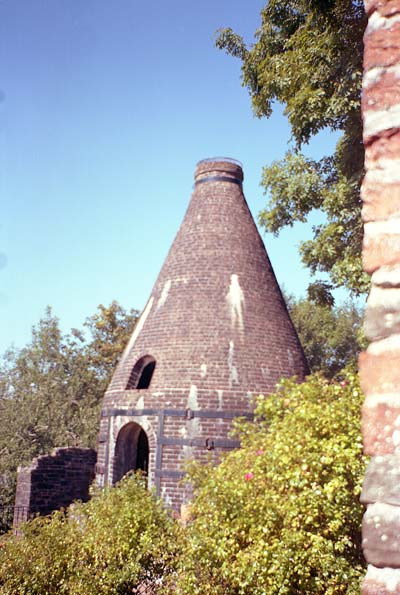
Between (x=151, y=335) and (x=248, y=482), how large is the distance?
18.5 ft

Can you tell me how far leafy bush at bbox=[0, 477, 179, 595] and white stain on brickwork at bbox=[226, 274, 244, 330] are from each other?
4.90 m

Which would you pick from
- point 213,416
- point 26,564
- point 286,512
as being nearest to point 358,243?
point 213,416

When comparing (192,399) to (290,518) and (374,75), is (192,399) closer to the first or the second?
(290,518)

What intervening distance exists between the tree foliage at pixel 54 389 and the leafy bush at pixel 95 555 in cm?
1254

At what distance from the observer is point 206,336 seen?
10789 millimetres

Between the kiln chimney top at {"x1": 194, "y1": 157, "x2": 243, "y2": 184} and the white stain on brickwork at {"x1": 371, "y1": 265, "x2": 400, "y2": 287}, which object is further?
the kiln chimney top at {"x1": 194, "y1": 157, "x2": 243, "y2": 184}

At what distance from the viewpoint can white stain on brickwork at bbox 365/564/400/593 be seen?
3.96ft

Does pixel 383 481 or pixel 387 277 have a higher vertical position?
pixel 387 277

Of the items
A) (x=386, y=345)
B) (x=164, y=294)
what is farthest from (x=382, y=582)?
(x=164, y=294)

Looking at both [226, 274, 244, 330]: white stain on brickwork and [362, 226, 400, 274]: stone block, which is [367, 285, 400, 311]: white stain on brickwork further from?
[226, 274, 244, 330]: white stain on brickwork

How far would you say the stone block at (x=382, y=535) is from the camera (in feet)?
4.01

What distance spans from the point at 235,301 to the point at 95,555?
6.18 meters

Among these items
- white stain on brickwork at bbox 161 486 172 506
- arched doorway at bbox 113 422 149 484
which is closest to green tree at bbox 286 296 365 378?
arched doorway at bbox 113 422 149 484

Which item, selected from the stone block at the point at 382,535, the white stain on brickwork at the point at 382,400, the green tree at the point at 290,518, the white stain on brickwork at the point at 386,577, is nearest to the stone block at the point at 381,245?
the white stain on brickwork at the point at 382,400
